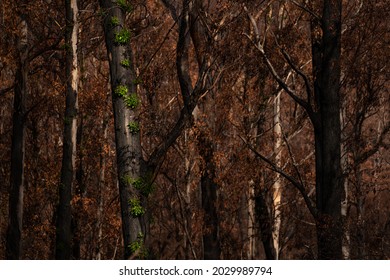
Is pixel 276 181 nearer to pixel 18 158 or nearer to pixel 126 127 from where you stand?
pixel 18 158

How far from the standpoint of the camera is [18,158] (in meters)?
23.8

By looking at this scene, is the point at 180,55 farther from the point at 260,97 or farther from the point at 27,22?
the point at 260,97

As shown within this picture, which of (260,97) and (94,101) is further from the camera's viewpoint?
(260,97)

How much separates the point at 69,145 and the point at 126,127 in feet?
19.7

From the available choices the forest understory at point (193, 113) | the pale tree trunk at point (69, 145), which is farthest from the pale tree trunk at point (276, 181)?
the pale tree trunk at point (69, 145)

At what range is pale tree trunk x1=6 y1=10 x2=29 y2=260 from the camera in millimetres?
22922

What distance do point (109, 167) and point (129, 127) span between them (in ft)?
57.8

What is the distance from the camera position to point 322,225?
1928 centimetres

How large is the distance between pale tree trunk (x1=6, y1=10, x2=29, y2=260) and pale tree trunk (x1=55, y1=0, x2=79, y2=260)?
138cm

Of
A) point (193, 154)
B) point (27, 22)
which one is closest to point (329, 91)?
point (27, 22)

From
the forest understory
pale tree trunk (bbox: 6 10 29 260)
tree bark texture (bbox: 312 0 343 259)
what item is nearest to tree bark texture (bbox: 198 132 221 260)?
the forest understory

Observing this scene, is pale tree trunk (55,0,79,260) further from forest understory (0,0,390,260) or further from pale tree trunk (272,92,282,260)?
pale tree trunk (272,92,282,260)
